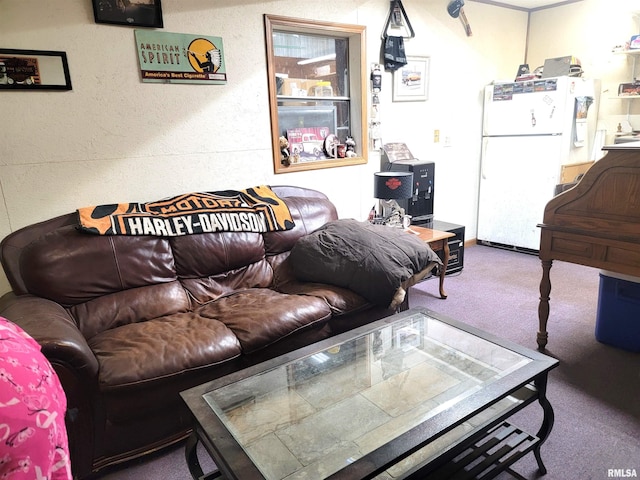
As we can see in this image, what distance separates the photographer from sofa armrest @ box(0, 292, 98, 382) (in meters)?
1.48

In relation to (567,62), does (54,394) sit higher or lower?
lower

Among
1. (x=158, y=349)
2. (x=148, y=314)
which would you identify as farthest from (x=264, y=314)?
(x=148, y=314)

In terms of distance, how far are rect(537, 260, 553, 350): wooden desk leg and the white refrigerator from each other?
1.85 meters

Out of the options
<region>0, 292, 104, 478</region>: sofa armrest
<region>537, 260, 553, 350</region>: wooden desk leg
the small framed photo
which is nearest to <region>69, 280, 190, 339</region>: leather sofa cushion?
<region>0, 292, 104, 478</region>: sofa armrest

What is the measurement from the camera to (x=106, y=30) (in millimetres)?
2320

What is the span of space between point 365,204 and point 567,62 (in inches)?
93.8

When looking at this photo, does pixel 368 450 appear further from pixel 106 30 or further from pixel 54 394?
pixel 106 30

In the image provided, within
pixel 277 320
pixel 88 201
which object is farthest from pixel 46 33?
pixel 277 320

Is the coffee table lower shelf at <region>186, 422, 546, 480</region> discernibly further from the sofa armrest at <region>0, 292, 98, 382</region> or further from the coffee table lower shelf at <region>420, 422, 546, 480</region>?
the sofa armrest at <region>0, 292, 98, 382</region>

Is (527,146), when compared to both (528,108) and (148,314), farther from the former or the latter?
(148,314)

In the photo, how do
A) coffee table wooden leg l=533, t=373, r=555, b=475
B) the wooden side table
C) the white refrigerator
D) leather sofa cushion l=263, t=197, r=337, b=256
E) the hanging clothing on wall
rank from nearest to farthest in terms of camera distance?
coffee table wooden leg l=533, t=373, r=555, b=475, leather sofa cushion l=263, t=197, r=337, b=256, the wooden side table, the hanging clothing on wall, the white refrigerator

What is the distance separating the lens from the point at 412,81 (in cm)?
374

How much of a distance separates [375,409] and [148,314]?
134 cm

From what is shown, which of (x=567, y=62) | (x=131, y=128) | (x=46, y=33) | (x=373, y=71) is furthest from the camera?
(x=567, y=62)
